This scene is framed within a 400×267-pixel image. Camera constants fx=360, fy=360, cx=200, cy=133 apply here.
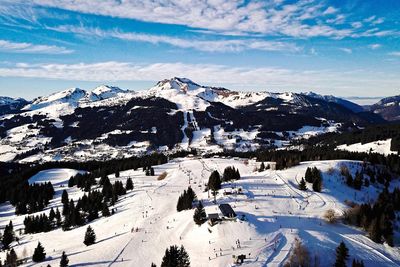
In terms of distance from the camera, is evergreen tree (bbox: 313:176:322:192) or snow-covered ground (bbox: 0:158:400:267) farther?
evergreen tree (bbox: 313:176:322:192)

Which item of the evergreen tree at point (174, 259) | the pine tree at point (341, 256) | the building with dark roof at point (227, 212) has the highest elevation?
the building with dark roof at point (227, 212)

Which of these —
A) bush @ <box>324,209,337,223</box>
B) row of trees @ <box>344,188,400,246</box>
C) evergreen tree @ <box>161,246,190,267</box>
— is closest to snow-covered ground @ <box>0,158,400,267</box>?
bush @ <box>324,209,337,223</box>

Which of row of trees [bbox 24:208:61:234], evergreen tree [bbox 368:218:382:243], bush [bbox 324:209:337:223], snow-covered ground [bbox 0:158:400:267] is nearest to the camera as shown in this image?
snow-covered ground [bbox 0:158:400:267]

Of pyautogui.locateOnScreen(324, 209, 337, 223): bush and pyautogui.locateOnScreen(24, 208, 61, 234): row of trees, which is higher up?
pyautogui.locateOnScreen(324, 209, 337, 223): bush

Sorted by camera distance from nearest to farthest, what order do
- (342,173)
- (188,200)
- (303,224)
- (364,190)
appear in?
(303,224) → (188,200) → (364,190) → (342,173)

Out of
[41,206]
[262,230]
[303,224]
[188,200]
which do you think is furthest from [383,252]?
[41,206]

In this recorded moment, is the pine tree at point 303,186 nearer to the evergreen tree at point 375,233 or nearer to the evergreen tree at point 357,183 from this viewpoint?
the evergreen tree at point 357,183

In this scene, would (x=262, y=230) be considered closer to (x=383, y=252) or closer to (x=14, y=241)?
(x=383, y=252)

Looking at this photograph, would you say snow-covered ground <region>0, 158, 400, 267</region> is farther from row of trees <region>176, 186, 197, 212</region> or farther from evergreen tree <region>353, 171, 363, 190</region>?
evergreen tree <region>353, 171, 363, 190</region>

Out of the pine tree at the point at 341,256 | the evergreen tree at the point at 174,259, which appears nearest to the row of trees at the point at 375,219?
the pine tree at the point at 341,256
